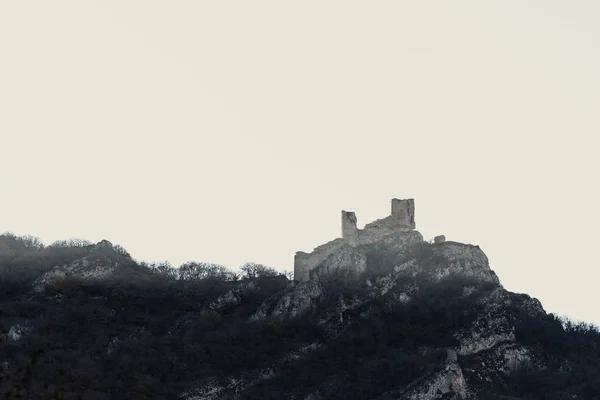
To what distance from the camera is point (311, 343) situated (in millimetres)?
76250

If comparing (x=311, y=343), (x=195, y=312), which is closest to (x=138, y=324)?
(x=195, y=312)

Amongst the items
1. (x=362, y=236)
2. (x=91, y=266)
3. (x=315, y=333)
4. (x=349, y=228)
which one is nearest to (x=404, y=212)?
(x=362, y=236)

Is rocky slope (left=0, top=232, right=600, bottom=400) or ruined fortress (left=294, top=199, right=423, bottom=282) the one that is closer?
rocky slope (left=0, top=232, right=600, bottom=400)

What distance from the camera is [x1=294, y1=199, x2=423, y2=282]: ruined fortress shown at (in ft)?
285

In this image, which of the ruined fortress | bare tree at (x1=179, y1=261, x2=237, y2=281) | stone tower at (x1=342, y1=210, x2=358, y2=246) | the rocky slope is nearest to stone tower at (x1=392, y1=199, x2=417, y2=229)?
the ruined fortress

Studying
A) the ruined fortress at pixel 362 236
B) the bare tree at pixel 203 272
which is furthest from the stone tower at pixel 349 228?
the bare tree at pixel 203 272

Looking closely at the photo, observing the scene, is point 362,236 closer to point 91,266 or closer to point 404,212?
point 404,212

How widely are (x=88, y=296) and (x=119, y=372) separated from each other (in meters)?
Answer: 19.3

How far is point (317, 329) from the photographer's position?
78312 millimetres

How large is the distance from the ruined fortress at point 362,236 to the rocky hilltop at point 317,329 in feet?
0.39

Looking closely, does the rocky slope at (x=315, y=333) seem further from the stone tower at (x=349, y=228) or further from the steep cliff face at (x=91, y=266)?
the stone tower at (x=349, y=228)

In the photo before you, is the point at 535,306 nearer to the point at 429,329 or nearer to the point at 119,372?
the point at 429,329

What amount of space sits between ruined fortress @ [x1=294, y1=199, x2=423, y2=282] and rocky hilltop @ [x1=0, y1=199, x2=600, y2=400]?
0.39ft

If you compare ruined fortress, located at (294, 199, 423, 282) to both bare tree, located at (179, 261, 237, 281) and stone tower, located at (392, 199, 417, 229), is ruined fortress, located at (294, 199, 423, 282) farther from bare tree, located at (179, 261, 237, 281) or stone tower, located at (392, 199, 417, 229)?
bare tree, located at (179, 261, 237, 281)
